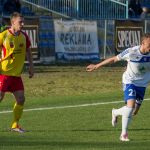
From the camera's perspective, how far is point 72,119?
50.5 feet

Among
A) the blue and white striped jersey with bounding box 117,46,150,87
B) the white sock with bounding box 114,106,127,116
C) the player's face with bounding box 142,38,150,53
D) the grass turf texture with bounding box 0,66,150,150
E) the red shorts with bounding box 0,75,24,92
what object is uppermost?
the player's face with bounding box 142,38,150,53

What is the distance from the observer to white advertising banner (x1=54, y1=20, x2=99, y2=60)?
106 feet

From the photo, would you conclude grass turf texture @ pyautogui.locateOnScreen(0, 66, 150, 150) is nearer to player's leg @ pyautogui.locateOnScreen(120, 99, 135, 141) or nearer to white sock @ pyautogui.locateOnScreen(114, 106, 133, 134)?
player's leg @ pyautogui.locateOnScreen(120, 99, 135, 141)

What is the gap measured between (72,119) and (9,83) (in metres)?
2.35

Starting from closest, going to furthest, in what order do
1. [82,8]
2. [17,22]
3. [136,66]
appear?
[136,66] < [17,22] < [82,8]

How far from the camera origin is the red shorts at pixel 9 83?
44.2 feet

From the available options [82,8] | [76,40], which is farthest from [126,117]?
[82,8]

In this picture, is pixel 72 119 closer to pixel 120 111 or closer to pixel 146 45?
pixel 120 111

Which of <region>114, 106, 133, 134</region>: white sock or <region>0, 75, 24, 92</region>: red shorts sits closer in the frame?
<region>114, 106, 133, 134</region>: white sock

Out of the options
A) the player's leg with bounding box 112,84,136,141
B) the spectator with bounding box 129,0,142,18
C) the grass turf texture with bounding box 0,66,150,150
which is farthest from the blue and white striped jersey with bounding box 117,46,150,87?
the spectator with bounding box 129,0,142,18

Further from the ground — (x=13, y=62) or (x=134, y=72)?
(x=13, y=62)

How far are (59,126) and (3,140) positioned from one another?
85.9 inches

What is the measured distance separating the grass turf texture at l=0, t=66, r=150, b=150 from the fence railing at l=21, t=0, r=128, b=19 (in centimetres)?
1488

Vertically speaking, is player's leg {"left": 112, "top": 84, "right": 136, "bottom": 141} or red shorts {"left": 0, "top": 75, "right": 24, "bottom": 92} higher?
red shorts {"left": 0, "top": 75, "right": 24, "bottom": 92}
